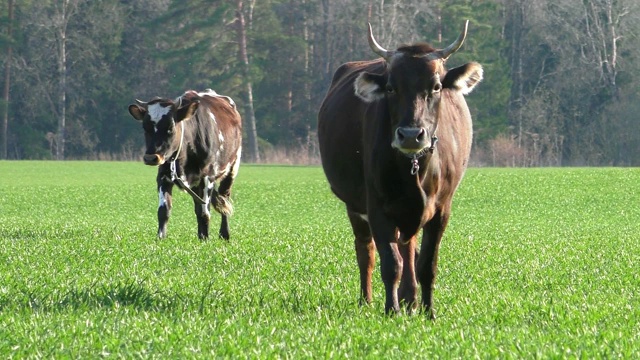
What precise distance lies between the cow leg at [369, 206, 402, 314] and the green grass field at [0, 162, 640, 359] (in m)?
0.21

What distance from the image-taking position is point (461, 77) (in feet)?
28.4

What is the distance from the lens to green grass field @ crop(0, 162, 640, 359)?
691cm

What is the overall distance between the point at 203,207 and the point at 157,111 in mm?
1563

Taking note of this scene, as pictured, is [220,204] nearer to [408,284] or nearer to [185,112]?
[185,112]

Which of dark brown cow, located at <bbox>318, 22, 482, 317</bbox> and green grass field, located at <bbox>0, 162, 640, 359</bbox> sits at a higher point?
dark brown cow, located at <bbox>318, 22, 482, 317</bbox>

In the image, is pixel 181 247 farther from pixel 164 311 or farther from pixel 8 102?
pixel 8 102

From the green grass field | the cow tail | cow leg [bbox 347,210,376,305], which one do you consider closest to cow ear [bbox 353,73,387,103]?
cow leg [bbox 347,210,376,305]

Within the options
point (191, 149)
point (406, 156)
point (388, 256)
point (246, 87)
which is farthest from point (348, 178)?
point (246, 87)

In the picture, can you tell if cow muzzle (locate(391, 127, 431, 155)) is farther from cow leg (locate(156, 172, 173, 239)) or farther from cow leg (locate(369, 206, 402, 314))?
cow leg (locate(156, 172, 173, 239))

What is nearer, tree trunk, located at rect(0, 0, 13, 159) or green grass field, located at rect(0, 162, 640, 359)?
green grass field, located at rect(0, 162, 640, 359)

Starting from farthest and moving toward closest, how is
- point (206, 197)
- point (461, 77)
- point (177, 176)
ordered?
point (206, 197)
point (177, 176)
point (461, 77)

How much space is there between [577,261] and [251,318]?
6506mm

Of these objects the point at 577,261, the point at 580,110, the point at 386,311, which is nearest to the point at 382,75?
the point at 386,311

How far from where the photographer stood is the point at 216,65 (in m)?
69.4
